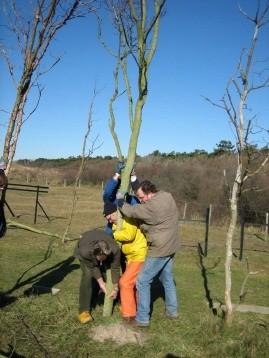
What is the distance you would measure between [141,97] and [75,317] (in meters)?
2.86

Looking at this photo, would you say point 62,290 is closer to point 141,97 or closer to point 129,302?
point 129,302

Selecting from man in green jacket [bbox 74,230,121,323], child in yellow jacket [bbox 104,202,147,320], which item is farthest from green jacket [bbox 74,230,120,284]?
child in yellow jacket [bbox 104,202,147,320]

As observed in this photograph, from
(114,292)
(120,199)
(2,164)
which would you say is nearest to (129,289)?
(114,292)

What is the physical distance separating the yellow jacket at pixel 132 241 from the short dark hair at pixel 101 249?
0.88ft

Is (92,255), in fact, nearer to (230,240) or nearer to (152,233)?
(152,233)

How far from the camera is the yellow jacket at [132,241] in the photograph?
5.62 meters

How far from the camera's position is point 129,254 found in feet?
19.2

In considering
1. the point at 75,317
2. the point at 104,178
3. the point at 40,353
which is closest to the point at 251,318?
the point at 75,317

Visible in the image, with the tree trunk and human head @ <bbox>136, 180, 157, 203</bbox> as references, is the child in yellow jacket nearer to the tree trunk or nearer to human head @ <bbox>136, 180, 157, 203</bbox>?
human head @ <bbox>136, 180, 157, 203</bbox>

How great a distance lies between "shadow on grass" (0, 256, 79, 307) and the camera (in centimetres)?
658

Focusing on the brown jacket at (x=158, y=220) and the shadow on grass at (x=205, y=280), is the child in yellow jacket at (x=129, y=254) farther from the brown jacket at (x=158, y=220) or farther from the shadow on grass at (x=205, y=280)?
the shadow on grass at (x=205, y=280)

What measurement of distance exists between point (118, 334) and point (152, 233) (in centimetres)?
125

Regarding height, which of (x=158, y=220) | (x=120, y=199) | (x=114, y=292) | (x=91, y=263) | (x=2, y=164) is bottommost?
(x=114, y=292)

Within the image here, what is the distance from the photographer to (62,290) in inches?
287
